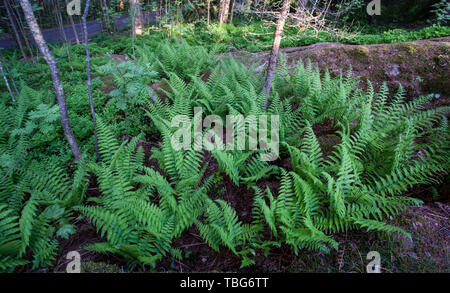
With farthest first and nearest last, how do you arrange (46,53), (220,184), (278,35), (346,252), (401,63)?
(401,63) < (278,35) < (220,184) < (46,53) < (346,252)

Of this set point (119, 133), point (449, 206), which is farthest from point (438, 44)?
point (119, 133)

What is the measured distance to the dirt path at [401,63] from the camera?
5.21 meters

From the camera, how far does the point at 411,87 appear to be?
526 centimetres

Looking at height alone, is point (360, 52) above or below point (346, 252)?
above

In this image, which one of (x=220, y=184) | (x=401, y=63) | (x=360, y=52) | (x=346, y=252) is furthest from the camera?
(x=360, y=52)

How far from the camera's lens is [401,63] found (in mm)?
5582

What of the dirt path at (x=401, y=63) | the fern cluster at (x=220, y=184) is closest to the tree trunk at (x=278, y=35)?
the fern cluster at (x=220, y=184)

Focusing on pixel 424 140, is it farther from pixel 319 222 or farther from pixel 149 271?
pixel 149 271


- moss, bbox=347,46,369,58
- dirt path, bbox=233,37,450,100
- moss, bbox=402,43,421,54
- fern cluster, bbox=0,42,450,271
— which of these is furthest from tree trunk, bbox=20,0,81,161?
moss, bbox=402,43,421,54

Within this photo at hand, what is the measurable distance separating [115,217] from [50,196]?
118 centimetres

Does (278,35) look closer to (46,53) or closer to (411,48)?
(46,53)

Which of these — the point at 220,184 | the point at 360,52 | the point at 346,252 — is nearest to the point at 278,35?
the point at 220,184

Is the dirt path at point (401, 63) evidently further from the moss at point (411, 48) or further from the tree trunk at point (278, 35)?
the tree trunk at point (278, 35)

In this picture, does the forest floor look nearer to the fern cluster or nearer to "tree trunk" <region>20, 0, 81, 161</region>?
the fern cluster
